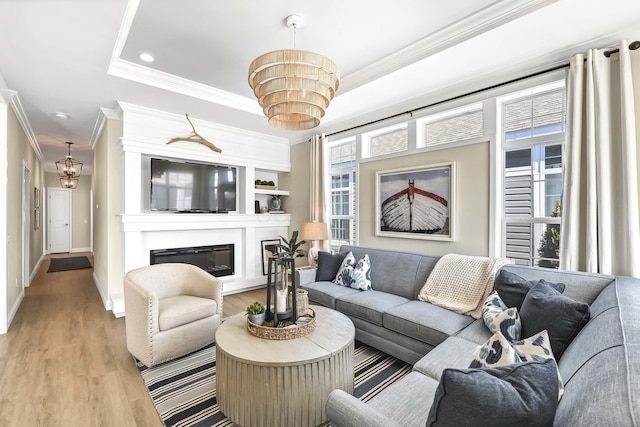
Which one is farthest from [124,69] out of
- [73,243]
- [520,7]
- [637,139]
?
[73,243]

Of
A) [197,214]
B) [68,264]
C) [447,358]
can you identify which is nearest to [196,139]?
[197,214]

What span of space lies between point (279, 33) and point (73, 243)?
1039cm

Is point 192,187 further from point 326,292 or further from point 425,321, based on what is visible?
point 425,321

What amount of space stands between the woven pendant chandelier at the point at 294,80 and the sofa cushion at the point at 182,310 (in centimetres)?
183

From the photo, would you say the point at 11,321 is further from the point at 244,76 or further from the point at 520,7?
the point at 520,7

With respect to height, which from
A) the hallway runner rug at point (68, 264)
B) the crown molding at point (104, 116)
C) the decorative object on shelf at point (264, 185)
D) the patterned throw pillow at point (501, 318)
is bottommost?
the hallway runner rug at point (68, 264)

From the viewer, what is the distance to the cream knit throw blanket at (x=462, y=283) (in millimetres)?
2557

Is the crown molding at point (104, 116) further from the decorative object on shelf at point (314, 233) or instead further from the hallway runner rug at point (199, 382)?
the hallway runner rug at point (199, 382)

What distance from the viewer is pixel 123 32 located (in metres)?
2.33

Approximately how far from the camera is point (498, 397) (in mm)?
827

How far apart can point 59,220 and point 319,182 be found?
914cm

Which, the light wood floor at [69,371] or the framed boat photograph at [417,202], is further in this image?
the framed boat photograph at [417,202]

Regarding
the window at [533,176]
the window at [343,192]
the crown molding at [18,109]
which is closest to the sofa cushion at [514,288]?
the window at [533,176]

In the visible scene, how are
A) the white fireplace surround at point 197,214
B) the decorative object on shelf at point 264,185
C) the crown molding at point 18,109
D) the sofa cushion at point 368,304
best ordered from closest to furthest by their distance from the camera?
the sofa cushion at point 368,304
the crown molding at point 18,109
the white fireplace surround at point 197,214
the decorative object on shelf at point 264,185
